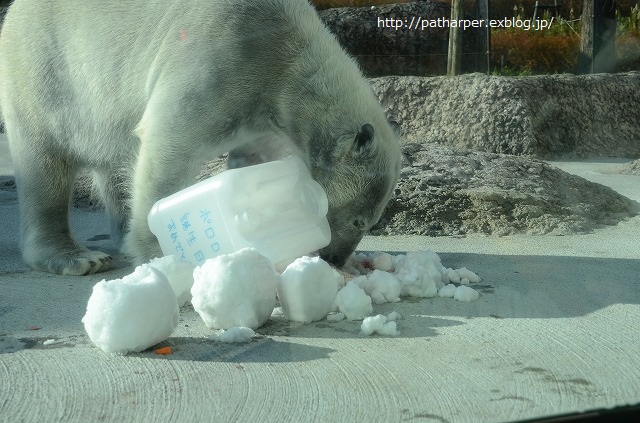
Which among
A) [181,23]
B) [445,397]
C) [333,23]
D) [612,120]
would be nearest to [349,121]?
[333,23]

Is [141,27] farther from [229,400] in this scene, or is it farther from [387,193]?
[229,400]

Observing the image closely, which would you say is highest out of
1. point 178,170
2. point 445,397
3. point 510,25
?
point 510,25

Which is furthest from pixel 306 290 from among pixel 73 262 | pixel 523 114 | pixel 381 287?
pixel 523 114

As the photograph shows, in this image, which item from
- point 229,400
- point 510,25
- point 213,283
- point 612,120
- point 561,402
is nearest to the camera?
point 561,402

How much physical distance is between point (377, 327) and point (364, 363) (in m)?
0.28

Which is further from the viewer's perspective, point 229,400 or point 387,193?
point 387,193

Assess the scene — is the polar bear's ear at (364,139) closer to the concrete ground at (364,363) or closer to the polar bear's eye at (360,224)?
the polar bear's eye at (360,224)

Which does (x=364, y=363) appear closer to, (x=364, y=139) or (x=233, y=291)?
(x=233, y=291)

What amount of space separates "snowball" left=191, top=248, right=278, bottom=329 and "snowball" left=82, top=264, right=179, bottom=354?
0.18m

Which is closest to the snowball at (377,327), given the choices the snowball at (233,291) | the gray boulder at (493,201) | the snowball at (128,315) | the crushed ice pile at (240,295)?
the crushed ice pile at (240,295)

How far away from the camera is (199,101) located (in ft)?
9.50

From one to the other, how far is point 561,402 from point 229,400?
0.70 m

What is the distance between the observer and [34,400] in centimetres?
180

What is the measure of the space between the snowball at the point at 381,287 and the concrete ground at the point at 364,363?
44mm
